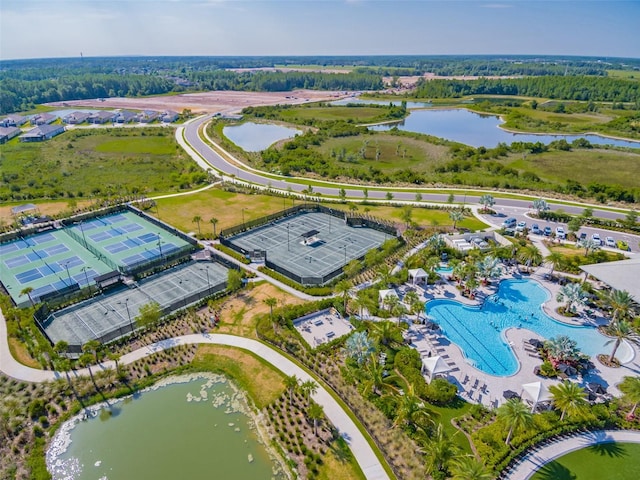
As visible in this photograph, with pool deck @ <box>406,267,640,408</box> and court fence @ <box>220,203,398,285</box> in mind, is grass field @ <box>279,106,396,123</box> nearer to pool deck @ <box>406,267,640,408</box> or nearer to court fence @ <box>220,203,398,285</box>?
court fence @ <box>220,203,398,285</box>

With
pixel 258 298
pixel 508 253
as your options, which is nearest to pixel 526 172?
pixel 508 253

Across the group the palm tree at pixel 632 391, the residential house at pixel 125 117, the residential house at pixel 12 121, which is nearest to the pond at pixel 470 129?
the residential house at pixel 125 117

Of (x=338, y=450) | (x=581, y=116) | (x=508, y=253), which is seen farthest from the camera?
(x=581, y=116)

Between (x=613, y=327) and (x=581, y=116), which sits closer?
(x=613, y=327)

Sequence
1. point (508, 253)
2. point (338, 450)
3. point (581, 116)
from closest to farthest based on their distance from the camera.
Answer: point (338, 450) → point (508, 253) → point (581, 116)

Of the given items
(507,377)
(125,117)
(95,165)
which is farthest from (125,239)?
(125,117)

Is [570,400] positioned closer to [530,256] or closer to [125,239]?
[530,256]

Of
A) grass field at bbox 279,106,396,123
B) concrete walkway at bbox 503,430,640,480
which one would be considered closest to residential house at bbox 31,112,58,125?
grass field at bbox 279,106,396,123

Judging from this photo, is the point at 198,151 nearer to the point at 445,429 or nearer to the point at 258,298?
the point at 258,298

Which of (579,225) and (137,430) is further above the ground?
(579,225)
